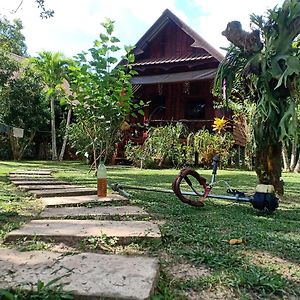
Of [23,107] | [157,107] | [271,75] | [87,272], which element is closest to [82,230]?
[87,272]

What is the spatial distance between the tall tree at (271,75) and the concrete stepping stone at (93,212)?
73.2 inches

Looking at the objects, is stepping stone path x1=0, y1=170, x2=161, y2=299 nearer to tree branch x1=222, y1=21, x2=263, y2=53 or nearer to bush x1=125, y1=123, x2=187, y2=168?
tree branch x1=222, y1=21, x2=263, y2=53

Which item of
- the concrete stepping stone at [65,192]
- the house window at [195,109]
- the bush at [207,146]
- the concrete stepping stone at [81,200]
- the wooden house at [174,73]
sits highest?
the wooden house at [174,73]

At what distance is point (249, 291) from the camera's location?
5.43ft

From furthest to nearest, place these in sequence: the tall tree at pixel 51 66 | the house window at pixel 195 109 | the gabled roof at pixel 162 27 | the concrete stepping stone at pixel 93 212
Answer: the house window at pixel 195 109 → the tall tree at pixel 51 66 → the gabled roof at pixel 162 27 → the concrete stepping stone at pixel 93 212

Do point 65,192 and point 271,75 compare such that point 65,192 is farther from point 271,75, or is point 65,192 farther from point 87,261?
point 271,75

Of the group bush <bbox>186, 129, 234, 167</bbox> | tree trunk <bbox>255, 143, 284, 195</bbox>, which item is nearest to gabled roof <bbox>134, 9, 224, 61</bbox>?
bush <bbox>186, 129, 234, 167</bbox>

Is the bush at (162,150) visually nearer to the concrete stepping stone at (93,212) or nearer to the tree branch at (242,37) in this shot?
the tree branch at (242,37)

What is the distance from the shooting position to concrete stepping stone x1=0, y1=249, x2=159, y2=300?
4.78 ft

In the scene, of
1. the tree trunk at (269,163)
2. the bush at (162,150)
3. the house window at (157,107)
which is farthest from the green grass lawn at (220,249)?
the house window at (157,107)

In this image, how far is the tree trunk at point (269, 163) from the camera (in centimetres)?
438

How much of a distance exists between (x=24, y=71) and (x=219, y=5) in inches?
418

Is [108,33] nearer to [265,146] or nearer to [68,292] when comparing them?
[265,146]

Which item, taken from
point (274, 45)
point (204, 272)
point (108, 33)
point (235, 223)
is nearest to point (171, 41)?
point (108, 33)
